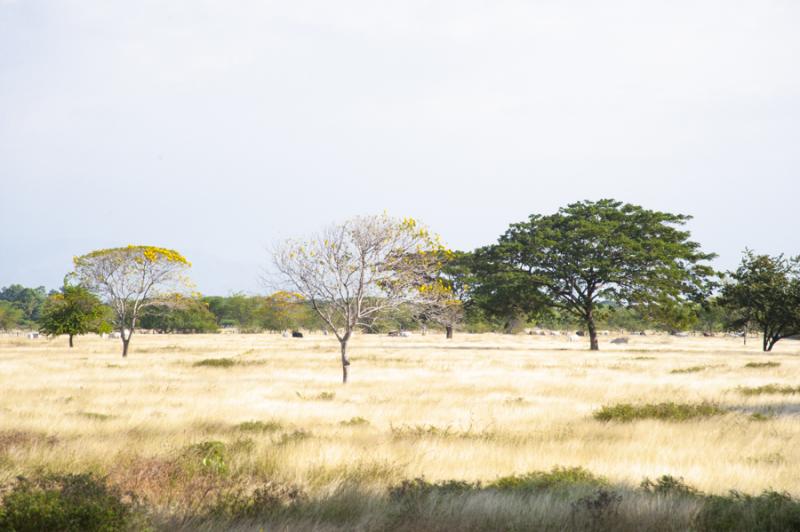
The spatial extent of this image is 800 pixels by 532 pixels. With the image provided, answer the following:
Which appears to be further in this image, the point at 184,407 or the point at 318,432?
the point at 184,407

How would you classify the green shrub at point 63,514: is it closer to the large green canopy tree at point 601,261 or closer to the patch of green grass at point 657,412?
the patch of green grass at point 657,412

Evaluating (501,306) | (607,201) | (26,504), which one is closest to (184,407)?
(26,504)

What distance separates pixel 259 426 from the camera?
13.5 metres

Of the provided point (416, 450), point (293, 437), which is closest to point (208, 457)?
point (293, 437)

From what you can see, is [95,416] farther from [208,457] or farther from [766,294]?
[766,294]

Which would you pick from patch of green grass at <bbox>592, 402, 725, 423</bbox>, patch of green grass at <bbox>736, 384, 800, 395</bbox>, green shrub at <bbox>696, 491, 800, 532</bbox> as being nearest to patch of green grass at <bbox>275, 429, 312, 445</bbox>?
green shrub at <bbox>696, 491, 800, 532</bbox>

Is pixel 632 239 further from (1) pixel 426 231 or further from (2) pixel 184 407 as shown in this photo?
(2) pixel 184 407

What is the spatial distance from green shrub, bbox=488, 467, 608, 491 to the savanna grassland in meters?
0.03

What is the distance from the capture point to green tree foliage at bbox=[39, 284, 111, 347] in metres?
50.0

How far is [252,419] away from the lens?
14953 millimetres

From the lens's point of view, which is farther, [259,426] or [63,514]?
[259,426]

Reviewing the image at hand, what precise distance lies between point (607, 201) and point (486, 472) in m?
47.6

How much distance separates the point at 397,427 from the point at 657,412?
6.54 m

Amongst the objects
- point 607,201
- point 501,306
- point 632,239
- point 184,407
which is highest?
point 607,201
